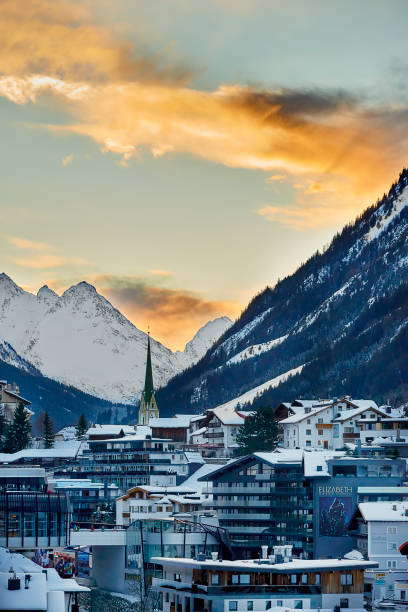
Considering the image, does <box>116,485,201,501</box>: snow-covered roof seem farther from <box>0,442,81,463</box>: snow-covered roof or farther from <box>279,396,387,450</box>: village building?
<box>279,396,387,450</box>: village building

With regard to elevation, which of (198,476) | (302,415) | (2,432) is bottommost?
(198,476)

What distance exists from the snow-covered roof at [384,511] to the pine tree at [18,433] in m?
78.5

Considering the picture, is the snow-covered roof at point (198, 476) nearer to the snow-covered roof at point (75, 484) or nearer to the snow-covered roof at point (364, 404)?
the snow-covered roof at point (75, 484)

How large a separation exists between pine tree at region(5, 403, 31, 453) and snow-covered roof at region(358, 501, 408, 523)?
78.5 m

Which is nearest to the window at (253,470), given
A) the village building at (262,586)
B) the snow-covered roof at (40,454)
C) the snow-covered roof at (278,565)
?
the snow-covered roof at (278,565)

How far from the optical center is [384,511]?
113312mm

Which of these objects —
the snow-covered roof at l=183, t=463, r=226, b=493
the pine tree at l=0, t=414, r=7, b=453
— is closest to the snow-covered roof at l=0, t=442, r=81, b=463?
the pine tree at l=0, t=414, r=7, b=453

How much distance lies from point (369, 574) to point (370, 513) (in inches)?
575

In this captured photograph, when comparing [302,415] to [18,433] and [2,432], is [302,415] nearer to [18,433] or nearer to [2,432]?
[18,433]

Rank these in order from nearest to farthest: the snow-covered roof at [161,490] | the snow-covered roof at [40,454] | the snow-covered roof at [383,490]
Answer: the snow-covered roof at [383,490] → the snow-covered roof at [161,490] → the snow-covered roof at [40,454]

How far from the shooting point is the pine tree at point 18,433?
616 ft

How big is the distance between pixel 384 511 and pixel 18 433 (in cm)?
8479

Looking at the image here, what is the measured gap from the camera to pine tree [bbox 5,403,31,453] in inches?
7392

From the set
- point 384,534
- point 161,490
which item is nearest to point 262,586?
point 384,534
